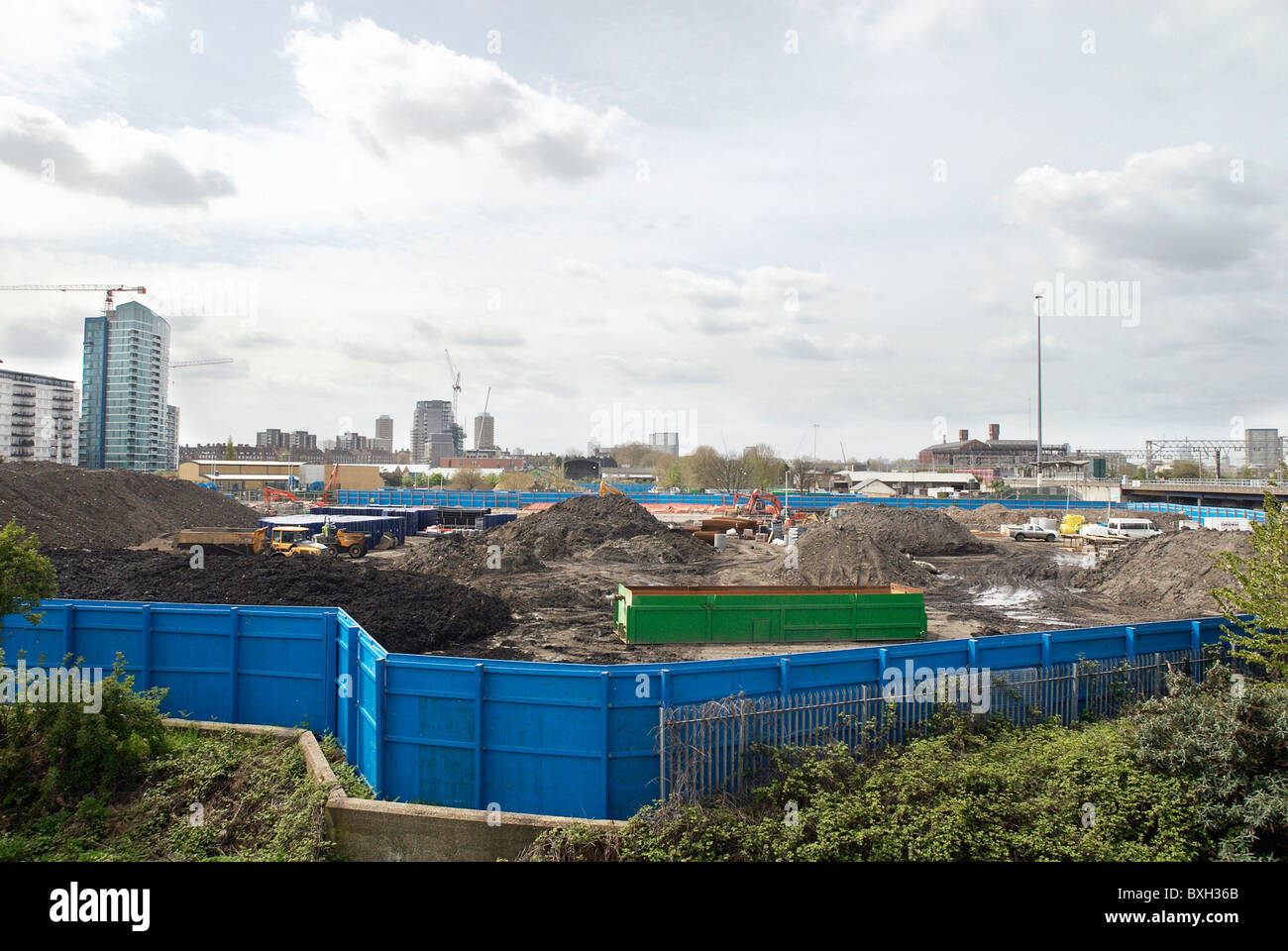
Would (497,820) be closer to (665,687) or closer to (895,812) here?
(665,687)

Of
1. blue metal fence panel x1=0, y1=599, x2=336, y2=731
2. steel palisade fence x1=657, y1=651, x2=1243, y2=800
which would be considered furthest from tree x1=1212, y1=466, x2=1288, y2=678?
blue metal fence panel x1=0, y1=599, x2=336, y2=731

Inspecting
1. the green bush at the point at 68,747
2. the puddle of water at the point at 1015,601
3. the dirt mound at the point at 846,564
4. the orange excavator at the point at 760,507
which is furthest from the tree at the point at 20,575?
the orange excavator at the point at 760,507

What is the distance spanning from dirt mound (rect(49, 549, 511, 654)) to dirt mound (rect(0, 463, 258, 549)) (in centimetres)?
1459

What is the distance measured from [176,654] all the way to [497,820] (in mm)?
7848

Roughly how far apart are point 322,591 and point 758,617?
12.1 meters

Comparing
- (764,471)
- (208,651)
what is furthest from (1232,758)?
(764,471)

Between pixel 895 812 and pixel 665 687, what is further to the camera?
pixel 665 687

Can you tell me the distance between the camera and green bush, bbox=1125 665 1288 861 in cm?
904

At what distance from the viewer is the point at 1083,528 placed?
51625 millimetres

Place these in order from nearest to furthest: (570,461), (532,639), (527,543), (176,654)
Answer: (176,654) < (532,639) < (527,543) < (570,461)

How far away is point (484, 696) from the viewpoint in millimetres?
10445

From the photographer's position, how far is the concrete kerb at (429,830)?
31.8 feet
